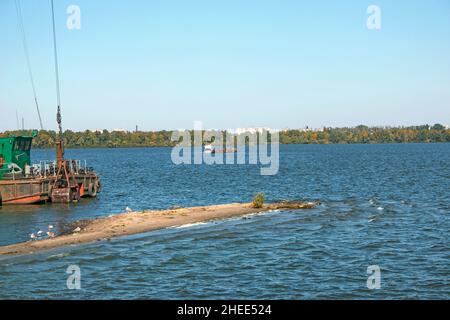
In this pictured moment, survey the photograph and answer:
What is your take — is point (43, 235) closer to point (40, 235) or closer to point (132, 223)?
point (40, 235)

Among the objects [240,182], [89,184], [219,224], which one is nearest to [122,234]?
[219,224]

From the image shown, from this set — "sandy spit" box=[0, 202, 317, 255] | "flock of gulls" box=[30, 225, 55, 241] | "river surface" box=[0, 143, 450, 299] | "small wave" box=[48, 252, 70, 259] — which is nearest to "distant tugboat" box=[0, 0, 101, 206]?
"river surface" box=[0, 143, 450, 299]

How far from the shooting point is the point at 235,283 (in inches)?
850

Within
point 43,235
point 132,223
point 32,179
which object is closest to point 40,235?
point 43,235

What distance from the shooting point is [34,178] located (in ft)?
159

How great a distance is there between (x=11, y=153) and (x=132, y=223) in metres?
21.8

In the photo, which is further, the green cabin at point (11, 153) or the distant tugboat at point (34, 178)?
the green cabin at point (11, 153)

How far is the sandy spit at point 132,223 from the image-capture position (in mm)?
27594

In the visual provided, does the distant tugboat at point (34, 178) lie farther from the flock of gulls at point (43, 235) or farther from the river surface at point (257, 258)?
the flock of gulls at point (43, 235)

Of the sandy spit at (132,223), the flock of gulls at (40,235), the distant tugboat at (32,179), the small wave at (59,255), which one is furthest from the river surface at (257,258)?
the distant tugboat at (32,179)

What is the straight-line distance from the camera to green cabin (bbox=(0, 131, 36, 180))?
164 ft

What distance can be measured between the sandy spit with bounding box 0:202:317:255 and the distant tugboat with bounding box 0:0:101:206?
1303 centimetres

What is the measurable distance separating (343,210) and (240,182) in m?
33.6
